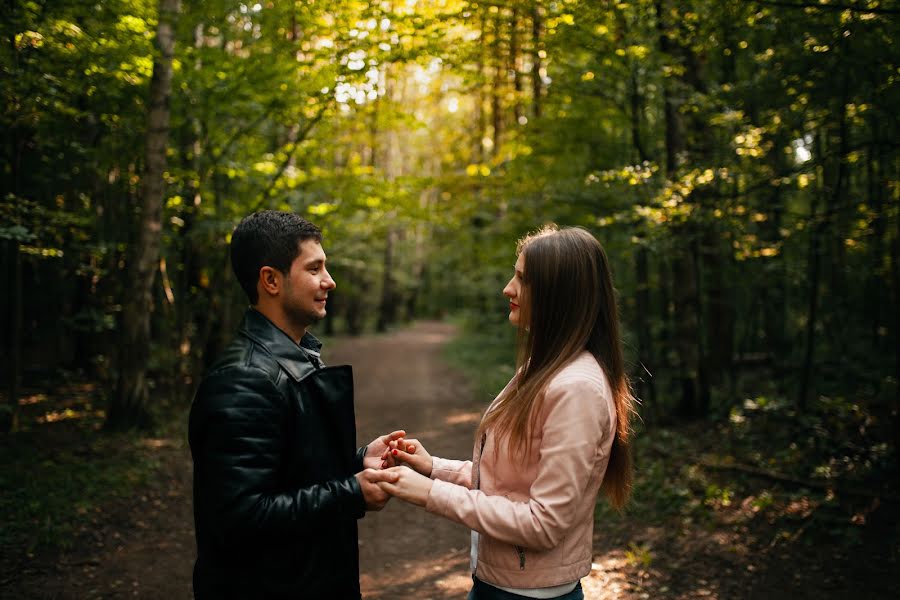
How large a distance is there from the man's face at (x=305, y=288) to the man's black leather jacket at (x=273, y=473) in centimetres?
10

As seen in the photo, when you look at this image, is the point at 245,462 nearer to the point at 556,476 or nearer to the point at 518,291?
the point at 556,476

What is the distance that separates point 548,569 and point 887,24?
5.90 meters

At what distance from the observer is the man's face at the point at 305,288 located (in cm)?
223

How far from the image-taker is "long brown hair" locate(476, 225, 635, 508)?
208 cm

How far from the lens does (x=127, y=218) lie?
10.1 metres

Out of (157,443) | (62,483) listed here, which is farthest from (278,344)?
(157,443)

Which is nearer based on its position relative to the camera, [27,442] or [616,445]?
[616,445]

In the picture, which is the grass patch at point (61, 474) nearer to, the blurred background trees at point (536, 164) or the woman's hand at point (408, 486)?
the blurred background trees at point (536, 164)

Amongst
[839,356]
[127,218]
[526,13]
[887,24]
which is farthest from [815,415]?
[127,218]

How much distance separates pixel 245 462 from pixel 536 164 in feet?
31.9

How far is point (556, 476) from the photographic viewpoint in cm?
189

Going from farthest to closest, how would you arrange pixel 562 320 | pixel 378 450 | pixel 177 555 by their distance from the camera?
pixel 177 555 → pixel 378 450 → pixel 562 320

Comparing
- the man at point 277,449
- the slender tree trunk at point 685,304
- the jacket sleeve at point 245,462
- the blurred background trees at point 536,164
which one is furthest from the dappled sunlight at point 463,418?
the jacket sleeve at point 245,462

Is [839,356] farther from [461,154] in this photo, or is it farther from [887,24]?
[461,154]
